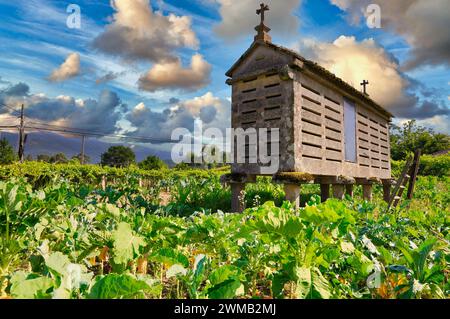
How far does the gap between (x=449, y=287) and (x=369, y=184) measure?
37.8 ft

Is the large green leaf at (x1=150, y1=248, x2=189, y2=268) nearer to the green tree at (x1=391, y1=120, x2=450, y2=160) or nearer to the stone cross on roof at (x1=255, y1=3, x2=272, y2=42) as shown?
the stone cross on roof at (x1=255, y1=3, x2=272, y2=42)

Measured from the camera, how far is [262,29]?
8266 mm

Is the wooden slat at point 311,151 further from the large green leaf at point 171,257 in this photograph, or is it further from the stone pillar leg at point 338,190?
the large green leaf at point 171,257

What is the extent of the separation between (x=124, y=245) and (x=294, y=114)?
598 cm

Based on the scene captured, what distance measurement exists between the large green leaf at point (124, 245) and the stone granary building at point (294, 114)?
532 centimetres

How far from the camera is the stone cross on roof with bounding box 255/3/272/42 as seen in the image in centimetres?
819

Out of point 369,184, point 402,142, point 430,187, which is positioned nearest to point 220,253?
point 369,184

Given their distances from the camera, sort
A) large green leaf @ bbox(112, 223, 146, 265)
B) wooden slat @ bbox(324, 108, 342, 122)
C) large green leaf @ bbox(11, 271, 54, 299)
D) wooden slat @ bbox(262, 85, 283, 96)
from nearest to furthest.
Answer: large green leaf @ bbox(11, 271, 54, 299) < large green leaf @ bbox(112, 223, 146, 265) < wooden slat @ bbox(262, 85, 283, 96) < wooden slat @ bbox(324, 108, 342, 122)

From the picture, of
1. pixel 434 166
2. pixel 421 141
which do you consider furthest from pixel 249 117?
pixel 421 141

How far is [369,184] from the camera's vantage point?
1243 centimetres

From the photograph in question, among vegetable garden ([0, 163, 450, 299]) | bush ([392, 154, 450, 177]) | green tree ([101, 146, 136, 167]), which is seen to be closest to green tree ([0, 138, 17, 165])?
green tree ([101, 146, 136, 167])

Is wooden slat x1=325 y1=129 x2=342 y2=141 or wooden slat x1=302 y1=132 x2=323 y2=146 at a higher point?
wooden slat x1=325 y1=129 x2=342 y2=141

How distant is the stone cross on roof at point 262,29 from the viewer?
8.19 m
